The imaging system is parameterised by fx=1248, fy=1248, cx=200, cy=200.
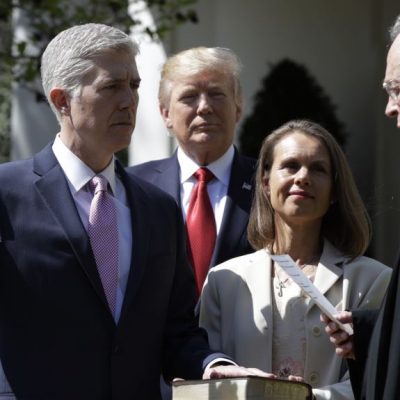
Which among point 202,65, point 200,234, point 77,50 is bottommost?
point 200,234

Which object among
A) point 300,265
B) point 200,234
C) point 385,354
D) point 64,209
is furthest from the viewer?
point 200,234

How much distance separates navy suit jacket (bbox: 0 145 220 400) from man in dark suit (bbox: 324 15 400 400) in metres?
0.53

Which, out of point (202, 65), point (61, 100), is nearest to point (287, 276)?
point (61, 100)

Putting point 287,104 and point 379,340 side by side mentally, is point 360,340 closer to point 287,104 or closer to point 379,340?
point 379,340

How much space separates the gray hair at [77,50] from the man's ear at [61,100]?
0.02 metres

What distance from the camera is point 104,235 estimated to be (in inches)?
176

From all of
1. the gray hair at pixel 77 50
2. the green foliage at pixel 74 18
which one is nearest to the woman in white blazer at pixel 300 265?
the gray hair at pixel 77 50

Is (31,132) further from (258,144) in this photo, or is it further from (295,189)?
(295,189)

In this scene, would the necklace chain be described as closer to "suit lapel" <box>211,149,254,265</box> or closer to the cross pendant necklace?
the cross pendant necklace

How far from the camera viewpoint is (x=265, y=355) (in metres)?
4.67

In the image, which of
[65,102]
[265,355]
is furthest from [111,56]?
[265,355]

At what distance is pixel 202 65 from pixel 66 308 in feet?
6.20

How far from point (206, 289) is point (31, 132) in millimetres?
7336

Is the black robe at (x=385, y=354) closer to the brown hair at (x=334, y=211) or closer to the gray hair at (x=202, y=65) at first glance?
the brown hair at (x=334, y=211)
